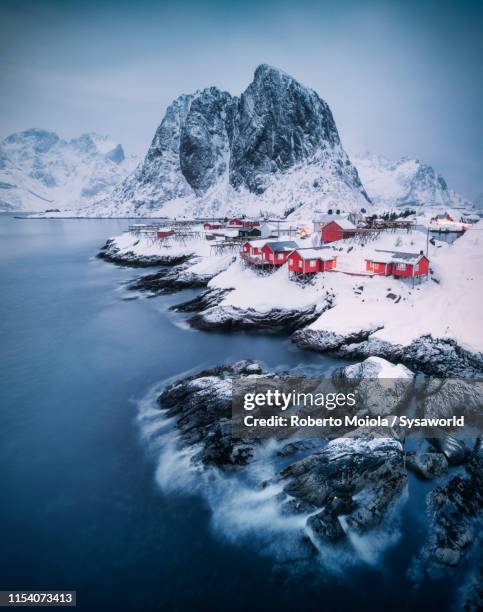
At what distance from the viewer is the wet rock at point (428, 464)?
15.5 metres

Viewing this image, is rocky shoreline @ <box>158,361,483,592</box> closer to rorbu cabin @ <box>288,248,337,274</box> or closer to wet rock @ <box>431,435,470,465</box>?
wet rock @ <box>431,435,470,465</box>

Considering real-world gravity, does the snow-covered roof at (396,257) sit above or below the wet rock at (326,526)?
above

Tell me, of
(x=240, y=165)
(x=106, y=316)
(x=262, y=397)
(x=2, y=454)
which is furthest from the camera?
(x=240, y=165)

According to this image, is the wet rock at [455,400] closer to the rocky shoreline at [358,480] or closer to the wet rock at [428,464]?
the rocky shoreline at [358,480]

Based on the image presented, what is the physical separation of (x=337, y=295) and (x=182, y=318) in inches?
704

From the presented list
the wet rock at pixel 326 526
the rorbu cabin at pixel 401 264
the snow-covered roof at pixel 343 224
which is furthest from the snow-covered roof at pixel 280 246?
the wet rock at pixel 326 526

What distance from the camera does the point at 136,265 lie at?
7212cm

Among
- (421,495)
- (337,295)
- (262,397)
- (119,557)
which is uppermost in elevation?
(337,295)

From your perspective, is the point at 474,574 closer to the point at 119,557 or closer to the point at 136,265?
the point at 119,557

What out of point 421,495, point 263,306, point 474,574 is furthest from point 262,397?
point 263,306

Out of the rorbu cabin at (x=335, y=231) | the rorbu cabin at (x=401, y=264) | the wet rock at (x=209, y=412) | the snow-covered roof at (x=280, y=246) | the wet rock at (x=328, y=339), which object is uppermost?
the rorbu cabin at (x=335, y=231)

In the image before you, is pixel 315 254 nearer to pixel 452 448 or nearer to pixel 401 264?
pixel 401 264

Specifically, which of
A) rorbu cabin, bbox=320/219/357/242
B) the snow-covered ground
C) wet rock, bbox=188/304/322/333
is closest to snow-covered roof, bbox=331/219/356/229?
rorbu cabin, bbox=320/219/357/242

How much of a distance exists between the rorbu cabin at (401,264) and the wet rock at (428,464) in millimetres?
24887
